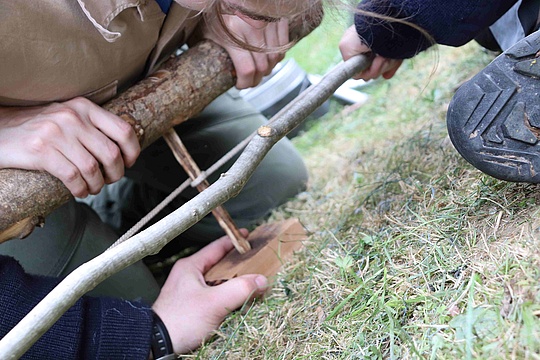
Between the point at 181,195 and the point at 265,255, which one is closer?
the point at 265,255

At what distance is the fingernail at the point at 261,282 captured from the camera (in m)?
1.26

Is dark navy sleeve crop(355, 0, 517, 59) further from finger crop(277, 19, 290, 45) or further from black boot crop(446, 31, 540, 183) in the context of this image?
black boot crop(446, 31, 540, 183)

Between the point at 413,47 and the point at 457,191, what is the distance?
15.6 inches

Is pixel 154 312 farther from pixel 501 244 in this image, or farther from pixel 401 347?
pixel 501 244

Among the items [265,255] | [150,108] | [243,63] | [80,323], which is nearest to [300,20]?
[243,63]

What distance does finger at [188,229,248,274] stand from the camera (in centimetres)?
139

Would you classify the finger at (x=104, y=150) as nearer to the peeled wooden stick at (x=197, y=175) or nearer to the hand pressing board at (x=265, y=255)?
the peeled wooden stick at (x=197, y=175)

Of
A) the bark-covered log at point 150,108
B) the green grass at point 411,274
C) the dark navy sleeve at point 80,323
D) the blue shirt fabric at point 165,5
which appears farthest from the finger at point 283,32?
the dark navy sleeve at point 80,323

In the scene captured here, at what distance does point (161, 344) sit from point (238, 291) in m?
0.18

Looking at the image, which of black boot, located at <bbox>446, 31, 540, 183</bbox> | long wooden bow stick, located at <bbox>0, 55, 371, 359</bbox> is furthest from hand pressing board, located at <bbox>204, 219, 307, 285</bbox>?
black boot, located at <bbox>446, 31, 540, 183</bbox>

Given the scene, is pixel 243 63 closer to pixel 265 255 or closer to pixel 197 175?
pixel 197 175

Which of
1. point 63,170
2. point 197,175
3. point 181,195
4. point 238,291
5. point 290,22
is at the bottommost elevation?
point 181,195

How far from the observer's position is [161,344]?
3.94 feet

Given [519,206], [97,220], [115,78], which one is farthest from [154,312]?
[519,206]
